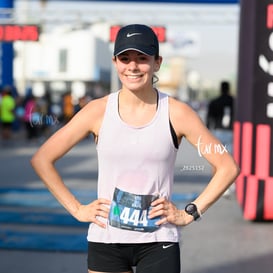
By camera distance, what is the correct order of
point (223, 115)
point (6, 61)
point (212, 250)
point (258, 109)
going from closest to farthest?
point (212, 250) < point (258, 109) < point (223, 115) < point (6, 61)

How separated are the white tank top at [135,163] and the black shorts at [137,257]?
4cm

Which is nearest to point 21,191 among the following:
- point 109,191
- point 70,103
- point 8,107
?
point 109,191

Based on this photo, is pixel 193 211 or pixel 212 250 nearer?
pixel 193 211

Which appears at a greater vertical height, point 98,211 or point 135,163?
point 135,163

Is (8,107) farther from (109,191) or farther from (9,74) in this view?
(109,191)

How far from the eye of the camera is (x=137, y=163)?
2738 millimetres

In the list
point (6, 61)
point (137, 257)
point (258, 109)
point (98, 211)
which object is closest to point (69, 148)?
point (98, 211)

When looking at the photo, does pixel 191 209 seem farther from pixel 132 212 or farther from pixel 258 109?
pixel 258 109

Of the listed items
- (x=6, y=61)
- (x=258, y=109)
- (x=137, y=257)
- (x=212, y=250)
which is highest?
(x=6, y=61)

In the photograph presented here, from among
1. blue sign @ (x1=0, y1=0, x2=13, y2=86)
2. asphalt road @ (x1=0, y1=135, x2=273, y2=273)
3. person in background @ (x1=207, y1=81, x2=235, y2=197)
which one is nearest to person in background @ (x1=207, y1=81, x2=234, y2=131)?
person in background @ (x1=207, y1=81, x2=235, y2=197)

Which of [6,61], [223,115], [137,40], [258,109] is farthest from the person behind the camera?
[6,61]

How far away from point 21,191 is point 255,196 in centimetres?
392

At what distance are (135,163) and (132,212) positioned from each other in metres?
0.20

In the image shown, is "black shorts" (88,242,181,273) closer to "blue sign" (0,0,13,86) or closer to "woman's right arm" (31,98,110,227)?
"woman's right arm" (31,98,110,227)
